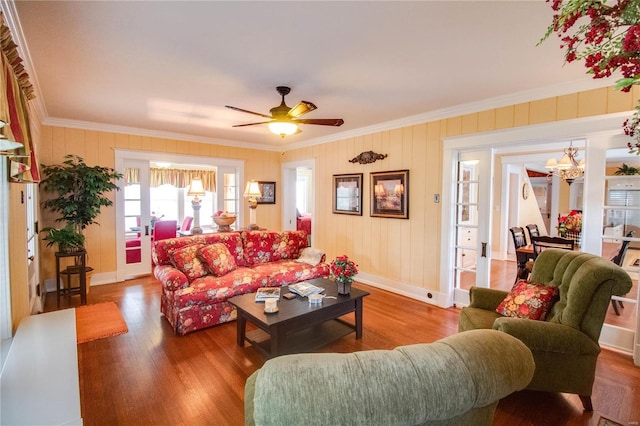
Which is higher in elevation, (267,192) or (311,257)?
(267,192)

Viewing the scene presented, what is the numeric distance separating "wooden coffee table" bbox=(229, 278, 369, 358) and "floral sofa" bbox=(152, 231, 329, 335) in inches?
18.5

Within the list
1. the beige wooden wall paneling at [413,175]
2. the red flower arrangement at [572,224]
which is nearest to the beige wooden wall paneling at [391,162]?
the beige wooden wall paneling at [413,175]

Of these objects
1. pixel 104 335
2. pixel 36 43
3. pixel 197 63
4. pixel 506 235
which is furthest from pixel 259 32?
pixel 506 235

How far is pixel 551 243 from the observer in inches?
163

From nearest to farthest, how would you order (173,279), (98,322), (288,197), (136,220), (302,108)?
(302,108)
(173,279)
(98,322)
(136,220)
(288,197)

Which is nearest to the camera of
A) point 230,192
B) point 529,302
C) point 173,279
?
point 529,302

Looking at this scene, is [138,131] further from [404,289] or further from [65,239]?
[404,289]

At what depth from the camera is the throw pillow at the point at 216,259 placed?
12.2ft

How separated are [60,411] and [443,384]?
62.1 inches

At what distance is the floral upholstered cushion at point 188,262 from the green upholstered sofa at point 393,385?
3.01 metres

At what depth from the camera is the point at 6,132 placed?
1424 mm

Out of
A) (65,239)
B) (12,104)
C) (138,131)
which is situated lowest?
(65,239)

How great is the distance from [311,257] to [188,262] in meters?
1.66

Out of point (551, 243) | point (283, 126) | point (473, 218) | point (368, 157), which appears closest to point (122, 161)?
point (283, 126)
